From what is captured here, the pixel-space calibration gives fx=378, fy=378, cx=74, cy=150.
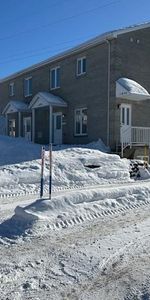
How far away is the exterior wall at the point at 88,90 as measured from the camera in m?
20.4

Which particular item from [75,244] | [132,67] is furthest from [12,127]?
[75,244]

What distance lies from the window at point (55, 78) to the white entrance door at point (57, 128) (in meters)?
2.08

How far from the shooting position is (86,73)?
71.0ft

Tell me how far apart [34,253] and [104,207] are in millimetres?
3239

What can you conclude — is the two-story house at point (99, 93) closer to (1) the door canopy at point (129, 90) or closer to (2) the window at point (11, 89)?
(1) the door canopy at point (129, 90)

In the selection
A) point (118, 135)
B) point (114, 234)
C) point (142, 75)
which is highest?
point (142, 75)

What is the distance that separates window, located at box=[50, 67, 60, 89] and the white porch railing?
6.61 metres

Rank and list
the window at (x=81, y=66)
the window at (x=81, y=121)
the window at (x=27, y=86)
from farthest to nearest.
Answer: the window at (x=27, y=86) → the window at (x=81, y=66) → the window at (x=81, y=121)

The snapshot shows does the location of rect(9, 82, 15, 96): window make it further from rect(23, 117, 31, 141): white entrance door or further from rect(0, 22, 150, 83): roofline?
rect(0, 22, 150, 83): roofline

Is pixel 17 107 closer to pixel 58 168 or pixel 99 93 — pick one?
pixel 99 93

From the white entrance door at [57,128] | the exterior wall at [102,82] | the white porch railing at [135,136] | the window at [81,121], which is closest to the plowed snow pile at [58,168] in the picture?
the white porch railing at [135,136]

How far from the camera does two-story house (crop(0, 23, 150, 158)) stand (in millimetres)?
19875

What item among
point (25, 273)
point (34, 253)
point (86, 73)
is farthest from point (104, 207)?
point (86, 73)

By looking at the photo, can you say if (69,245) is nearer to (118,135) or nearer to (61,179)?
(61,179)
